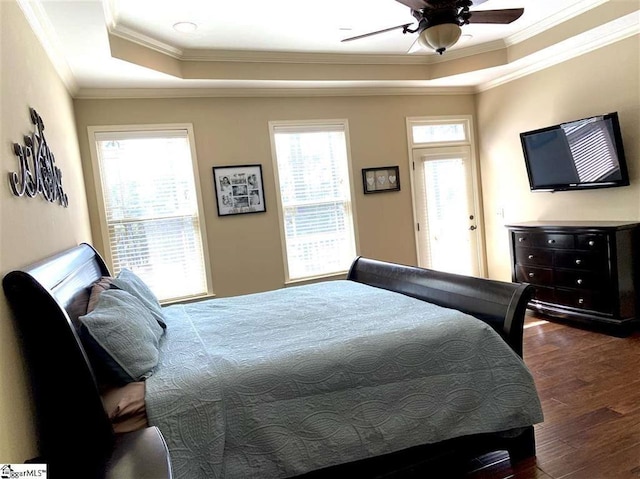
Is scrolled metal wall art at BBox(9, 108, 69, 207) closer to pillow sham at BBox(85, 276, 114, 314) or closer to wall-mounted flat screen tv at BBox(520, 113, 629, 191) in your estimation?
pillow sham at BBox(85, 276, 114, 314)

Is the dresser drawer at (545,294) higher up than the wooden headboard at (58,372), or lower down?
lower down

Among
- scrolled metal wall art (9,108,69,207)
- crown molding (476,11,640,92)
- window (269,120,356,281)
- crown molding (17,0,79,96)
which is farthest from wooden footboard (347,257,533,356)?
crown molding (476,11,640,92)

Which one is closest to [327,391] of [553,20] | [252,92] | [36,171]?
[36,171]

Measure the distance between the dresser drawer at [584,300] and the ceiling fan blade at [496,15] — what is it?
249 cm

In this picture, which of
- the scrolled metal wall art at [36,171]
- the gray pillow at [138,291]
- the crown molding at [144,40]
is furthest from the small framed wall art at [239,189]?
the gray pillow at [138,291]

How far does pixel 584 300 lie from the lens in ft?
12.6

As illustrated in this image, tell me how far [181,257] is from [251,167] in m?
1.21

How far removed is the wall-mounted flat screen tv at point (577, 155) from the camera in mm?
3783

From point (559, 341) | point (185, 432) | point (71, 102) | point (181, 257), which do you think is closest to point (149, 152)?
point (71, 102)

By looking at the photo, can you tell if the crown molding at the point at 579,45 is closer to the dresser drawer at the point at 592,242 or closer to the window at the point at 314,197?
the dresser drawer at the point at 592,242

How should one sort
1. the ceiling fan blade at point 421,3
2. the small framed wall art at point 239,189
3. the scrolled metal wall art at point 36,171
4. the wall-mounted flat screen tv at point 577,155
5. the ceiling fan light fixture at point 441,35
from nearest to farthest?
the scrolled metal wall art at point 36,171 → the ceiling fan blade at point 421,3 → the ceiling fan light fixture at point 441,35 → the wall-mounted flat screen tv at point 577,155 → the small framed wall art at point 239,189

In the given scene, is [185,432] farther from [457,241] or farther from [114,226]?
[457,241]

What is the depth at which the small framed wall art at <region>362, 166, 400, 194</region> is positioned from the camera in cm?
510

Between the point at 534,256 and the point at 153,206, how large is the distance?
392cm
